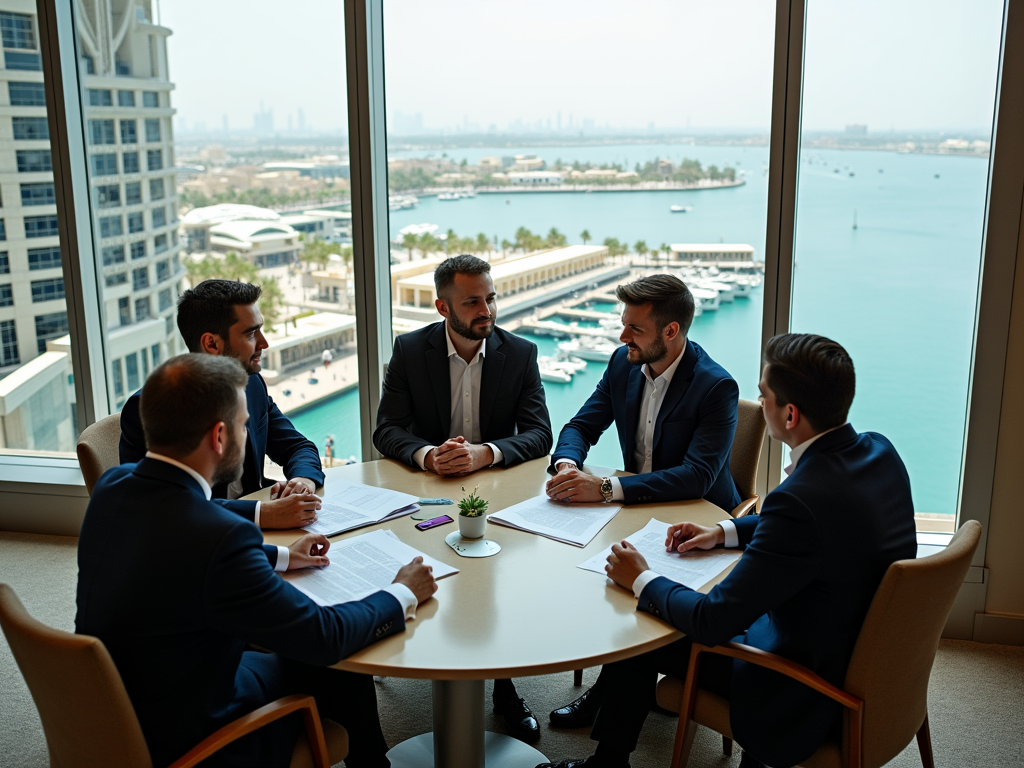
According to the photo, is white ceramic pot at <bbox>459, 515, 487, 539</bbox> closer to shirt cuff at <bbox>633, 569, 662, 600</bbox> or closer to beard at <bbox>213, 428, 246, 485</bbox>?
shirt cuff at <bbox>633, 569, 662, 600</bbox>

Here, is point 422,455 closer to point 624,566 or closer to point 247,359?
point 247,359

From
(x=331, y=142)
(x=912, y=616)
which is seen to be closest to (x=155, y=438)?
(x=912, y=616)

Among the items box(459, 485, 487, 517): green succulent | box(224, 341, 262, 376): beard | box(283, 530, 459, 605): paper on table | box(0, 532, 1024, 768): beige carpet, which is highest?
box(224, 341, 262, 376): beard

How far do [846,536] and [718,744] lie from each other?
4.26 ft

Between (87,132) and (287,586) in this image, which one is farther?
(87,132)

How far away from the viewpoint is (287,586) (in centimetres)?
190

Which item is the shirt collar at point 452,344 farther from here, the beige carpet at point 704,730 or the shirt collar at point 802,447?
the shirt collar at point 802,447

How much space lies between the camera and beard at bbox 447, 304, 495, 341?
3.36 metres

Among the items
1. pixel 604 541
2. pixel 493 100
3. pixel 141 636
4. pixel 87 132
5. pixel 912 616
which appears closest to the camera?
pixel 141 636

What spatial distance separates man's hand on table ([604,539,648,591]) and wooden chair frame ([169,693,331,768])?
0.81 metres

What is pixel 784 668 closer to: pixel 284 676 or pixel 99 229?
pixel 284 676

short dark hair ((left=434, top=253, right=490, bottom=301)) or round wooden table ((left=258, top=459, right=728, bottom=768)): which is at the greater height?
short dark hair ((left=434, top=253, right=490, bottom=301))

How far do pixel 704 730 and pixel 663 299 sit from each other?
155 centimetres

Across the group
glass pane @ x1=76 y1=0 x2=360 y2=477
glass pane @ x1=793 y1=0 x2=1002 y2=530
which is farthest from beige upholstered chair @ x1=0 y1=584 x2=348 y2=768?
glass pane @ x1=793 y1=0 x2=1002 y2=530
